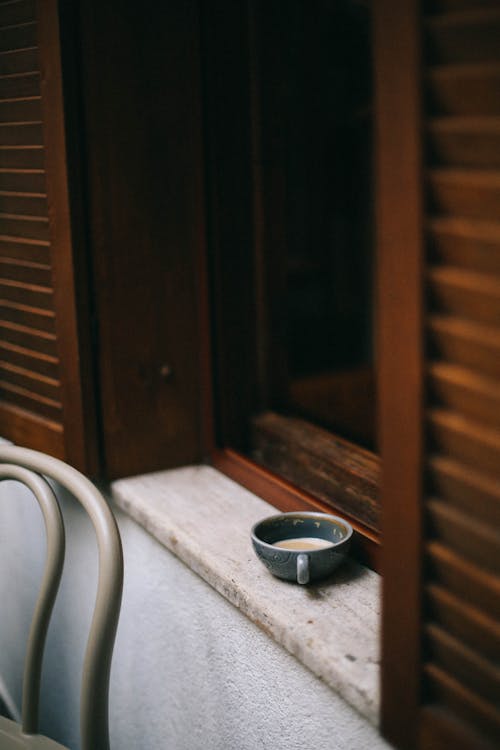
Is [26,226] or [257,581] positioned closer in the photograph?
[257,581]

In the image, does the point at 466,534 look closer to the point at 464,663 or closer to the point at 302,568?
the point at 464,663

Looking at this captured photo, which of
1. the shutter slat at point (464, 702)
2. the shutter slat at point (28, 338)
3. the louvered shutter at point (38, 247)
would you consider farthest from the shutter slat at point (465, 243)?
the shutter slat at point (28, 338)

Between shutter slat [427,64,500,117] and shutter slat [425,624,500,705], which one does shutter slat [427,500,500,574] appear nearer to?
shutter slat [425,624,500,705]

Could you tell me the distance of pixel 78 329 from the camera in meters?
1.46

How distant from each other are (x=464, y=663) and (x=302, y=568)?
0.40 meters

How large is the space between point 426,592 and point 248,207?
899mm

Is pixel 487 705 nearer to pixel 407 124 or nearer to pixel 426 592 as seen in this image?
pixel 426 592

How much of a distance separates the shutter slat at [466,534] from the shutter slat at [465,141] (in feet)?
0.94

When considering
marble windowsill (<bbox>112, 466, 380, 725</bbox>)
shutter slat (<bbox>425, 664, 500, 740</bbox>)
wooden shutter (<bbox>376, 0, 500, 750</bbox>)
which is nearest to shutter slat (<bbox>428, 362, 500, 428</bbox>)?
wooden shutter (<bbox>376, 0, 500, 750</bbox>)

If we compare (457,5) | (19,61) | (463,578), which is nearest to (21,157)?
(19,61)

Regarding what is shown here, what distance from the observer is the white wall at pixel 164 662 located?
1.12 meters

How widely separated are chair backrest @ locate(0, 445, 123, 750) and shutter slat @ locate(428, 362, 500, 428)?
0.56 m

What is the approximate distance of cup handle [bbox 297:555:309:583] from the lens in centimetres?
111

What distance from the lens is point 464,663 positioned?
730mm
